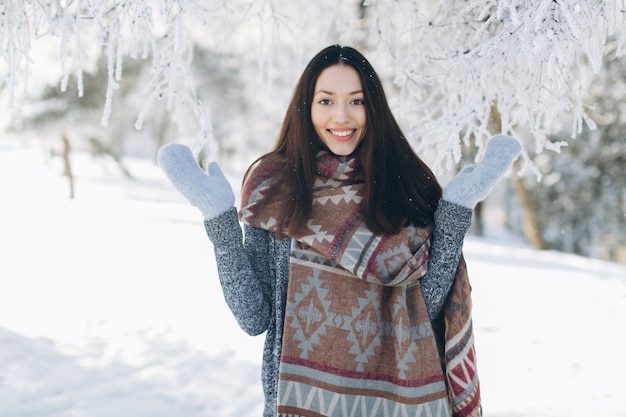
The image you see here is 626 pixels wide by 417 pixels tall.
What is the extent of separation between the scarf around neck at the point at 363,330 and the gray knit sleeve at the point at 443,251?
0.15 feet

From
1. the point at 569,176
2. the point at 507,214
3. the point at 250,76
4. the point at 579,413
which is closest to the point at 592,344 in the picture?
the point at 579,413

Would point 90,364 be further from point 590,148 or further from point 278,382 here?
point 590,148

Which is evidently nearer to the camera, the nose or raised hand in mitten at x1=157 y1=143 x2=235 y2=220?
raised hand in mitten at x1=157 y1=143 x2=235 y2=220

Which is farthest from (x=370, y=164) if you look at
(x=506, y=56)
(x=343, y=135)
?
(x=506, y=56)

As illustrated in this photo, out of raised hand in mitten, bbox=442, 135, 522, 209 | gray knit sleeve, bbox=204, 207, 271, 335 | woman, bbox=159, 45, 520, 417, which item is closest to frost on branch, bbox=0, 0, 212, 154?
woman, bbox=159, 45, 520, 417

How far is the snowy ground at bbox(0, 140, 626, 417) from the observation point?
3.34m

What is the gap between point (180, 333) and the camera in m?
4.39

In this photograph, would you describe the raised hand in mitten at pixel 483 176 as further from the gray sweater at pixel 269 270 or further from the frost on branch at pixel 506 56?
the frost on branch at pixel 506 56

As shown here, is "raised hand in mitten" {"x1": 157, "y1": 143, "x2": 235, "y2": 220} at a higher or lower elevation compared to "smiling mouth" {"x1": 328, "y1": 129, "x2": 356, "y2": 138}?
lower

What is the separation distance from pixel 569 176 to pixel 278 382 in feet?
43.4

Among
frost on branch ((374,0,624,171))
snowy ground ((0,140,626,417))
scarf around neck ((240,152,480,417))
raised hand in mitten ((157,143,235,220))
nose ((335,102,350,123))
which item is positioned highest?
frost on branch ((374,0,624,171))

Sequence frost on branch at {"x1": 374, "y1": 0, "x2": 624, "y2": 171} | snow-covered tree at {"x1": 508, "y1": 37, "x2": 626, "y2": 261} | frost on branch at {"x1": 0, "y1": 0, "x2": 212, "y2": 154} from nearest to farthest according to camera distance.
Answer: frost on branch at {"x1": 374, "y1": 0, "x2": 624, "y2": 171}, frost on branch at {"x1": 0, "y1": 0, "x2": 212, "y2": 154}, snow-covered tree at {"x1": 508, "y1": 37, "x2": 626, "y2": 261}

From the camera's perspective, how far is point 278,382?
1.71 m

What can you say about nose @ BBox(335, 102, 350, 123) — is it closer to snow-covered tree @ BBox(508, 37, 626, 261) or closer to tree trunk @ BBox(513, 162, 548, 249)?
tree trunk @ BBox(513, 162, 548, 249)
